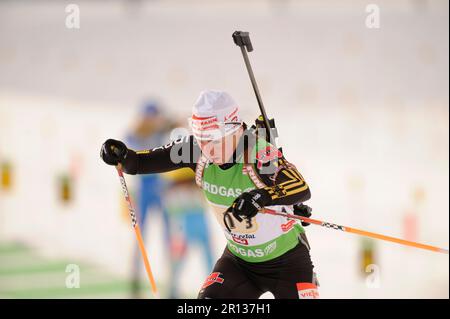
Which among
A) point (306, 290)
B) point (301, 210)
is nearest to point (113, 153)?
point (301, 210)

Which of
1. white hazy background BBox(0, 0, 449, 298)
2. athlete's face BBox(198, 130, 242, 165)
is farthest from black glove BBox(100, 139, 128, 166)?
white hazy background BBox(0, 0, 449, 298)

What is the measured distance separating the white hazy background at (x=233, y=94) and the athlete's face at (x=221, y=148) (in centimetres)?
317

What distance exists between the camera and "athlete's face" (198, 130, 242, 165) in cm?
282

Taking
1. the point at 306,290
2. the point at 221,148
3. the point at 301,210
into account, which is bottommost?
the point at 306,290

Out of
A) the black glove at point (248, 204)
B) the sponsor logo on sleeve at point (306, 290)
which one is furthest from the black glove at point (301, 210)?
the black glove at point (248, 204)

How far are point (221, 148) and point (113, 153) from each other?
502 mm

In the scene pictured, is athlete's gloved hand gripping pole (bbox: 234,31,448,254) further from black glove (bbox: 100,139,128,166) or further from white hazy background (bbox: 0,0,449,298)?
white hazy background (bbox: 0,0,449,298)

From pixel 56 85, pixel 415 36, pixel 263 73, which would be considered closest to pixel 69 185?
pixel 56 85

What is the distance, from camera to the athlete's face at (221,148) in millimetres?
2820

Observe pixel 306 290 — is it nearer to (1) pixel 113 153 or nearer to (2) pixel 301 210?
(2) pixel 301 210

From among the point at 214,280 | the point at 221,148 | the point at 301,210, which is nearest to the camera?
the point at 221,148

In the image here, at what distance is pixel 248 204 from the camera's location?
264 cm

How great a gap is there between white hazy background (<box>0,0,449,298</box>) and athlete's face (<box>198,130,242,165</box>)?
317 centimetres
